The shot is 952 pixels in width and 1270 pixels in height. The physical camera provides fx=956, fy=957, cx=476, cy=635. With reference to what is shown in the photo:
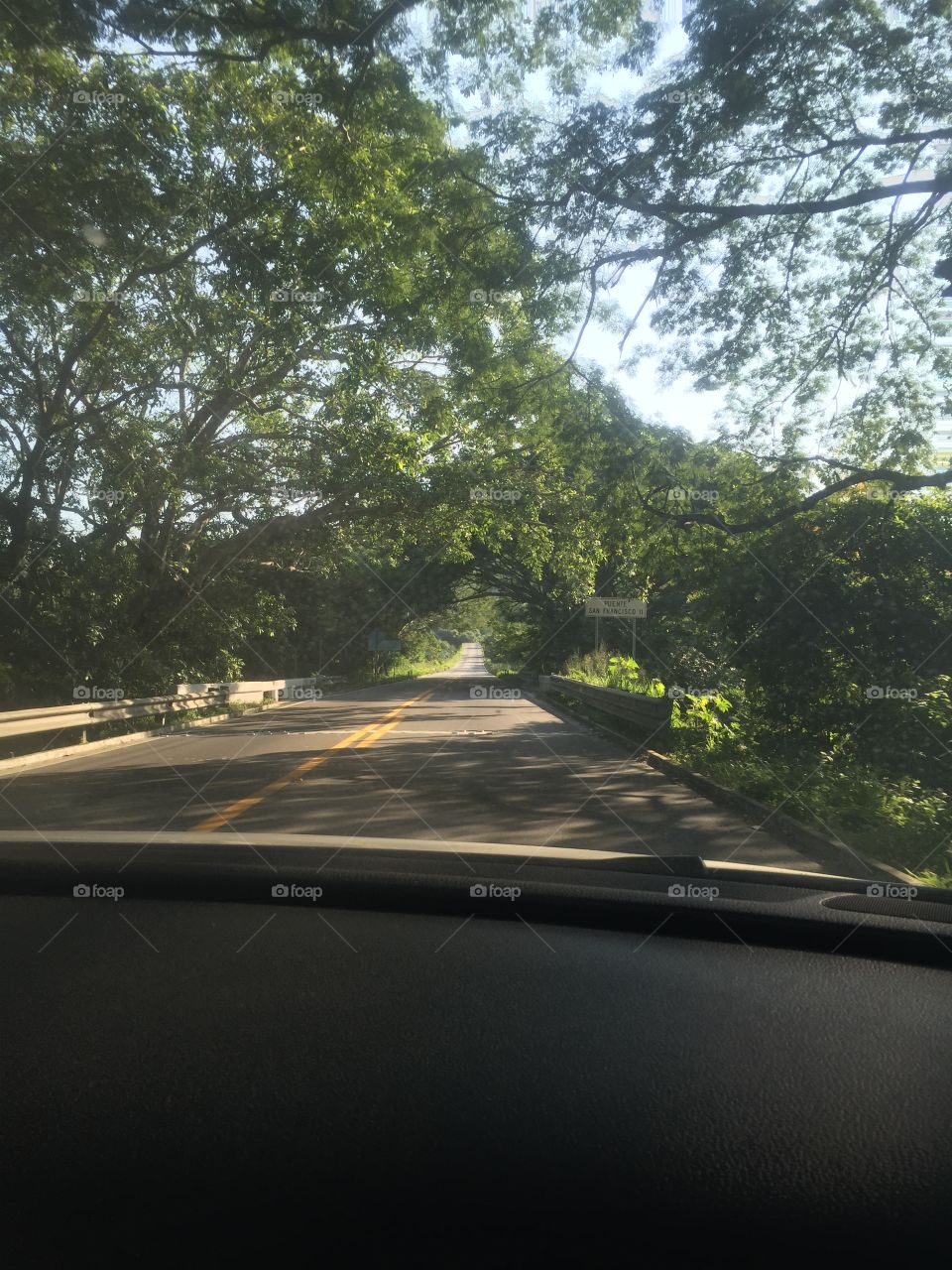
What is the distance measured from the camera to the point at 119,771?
12.8 m

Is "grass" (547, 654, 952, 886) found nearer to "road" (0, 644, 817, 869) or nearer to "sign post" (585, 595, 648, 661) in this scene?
"road" (0, 644, 817, 869)

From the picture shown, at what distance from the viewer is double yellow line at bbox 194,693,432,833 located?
8141 millimetres

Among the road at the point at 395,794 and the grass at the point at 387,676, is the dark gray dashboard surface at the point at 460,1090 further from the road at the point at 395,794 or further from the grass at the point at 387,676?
the grass at the point at 387,676

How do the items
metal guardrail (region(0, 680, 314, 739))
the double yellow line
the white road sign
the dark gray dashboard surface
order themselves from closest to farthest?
the dark gray dashboard surface
the double yellow line
metal guardrail (region(0, 680, 314, 739))
the white road sign

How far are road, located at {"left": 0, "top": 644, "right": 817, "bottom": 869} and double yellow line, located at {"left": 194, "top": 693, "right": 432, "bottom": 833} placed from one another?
0.03m

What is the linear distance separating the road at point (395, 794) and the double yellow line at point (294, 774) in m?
0.03

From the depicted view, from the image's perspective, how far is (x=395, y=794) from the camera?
33.3 ft

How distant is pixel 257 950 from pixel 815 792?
27.6ft

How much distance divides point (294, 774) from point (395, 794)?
2288mm

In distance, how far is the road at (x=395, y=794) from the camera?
8000 mm

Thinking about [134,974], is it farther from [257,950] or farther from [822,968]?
[822,968]

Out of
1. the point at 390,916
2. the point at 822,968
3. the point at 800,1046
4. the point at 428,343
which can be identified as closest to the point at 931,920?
the point at 822,968

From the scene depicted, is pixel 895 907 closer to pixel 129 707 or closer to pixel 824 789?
pixel 824 789

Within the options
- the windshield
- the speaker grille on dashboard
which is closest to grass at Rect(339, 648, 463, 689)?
the windshield
